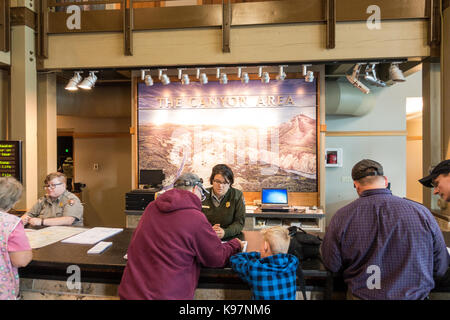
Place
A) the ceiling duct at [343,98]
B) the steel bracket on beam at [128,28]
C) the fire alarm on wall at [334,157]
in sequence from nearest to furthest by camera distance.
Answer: the steel bracket on beam at [128,28] → the ceiling duct at [343,98] → the fire alarm on wall at [334,157]

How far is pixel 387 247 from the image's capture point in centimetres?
150

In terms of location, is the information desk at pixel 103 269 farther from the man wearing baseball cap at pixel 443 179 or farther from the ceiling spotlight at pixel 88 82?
the ceiling spotlight at pixel 88 82

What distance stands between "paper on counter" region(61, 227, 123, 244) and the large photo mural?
2.37 meters

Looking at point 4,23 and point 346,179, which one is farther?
point 346,179

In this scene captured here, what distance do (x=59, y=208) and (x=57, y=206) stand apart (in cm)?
3

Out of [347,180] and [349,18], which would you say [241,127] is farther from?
[347,180]

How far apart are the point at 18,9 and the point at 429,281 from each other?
5.13 metres

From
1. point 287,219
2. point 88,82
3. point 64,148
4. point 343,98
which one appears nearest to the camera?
point 88,82

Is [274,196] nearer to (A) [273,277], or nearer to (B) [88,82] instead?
(A) [273,277]

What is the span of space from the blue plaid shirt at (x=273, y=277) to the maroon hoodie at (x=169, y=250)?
25 centimetres

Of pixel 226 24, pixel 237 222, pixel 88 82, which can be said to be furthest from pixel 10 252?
pixel 226 24

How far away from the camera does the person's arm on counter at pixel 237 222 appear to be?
2334 millimetres

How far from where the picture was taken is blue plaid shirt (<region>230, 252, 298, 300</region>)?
1451mm

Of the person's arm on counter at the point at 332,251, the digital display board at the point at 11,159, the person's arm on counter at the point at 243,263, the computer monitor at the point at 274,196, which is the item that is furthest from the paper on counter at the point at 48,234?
the computer monitor at the point at 274,196
